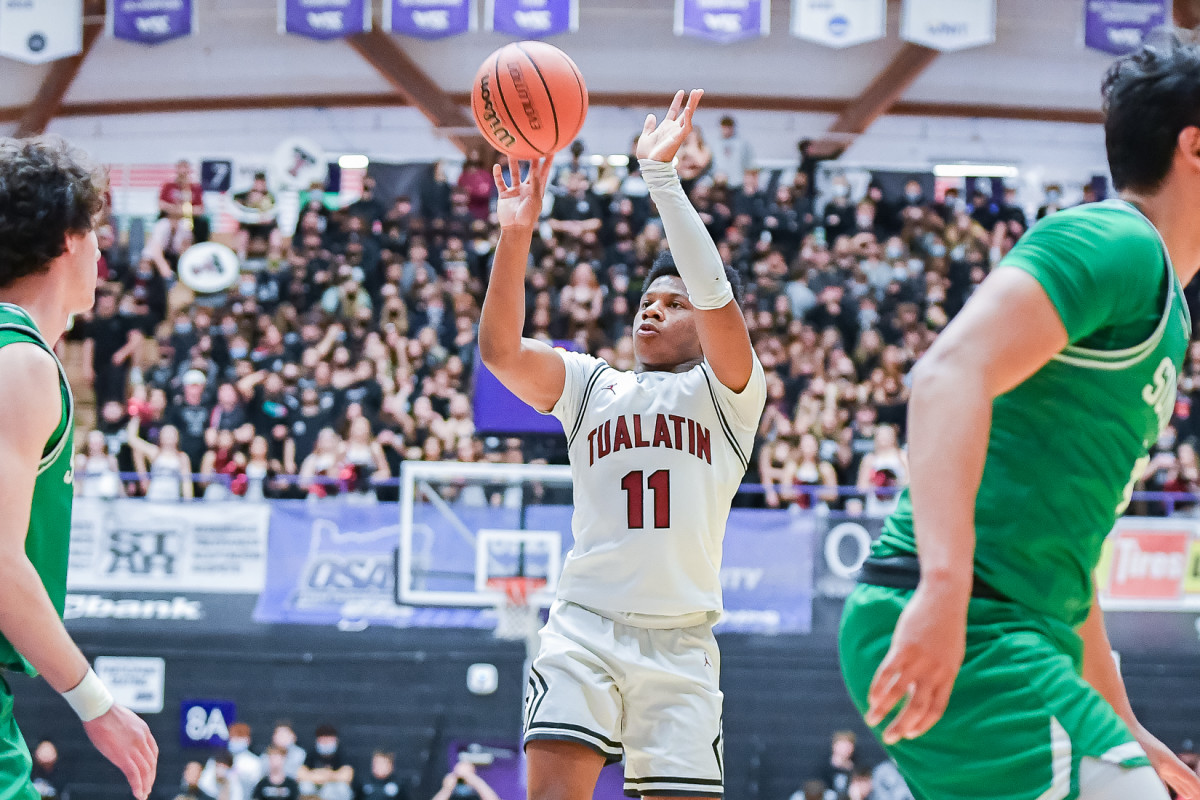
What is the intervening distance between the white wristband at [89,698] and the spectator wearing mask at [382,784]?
8213 mm

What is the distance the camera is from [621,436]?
3.82 m

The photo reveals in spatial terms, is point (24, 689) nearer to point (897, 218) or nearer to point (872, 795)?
point (872, 795)

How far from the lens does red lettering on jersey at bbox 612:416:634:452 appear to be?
12.5ft

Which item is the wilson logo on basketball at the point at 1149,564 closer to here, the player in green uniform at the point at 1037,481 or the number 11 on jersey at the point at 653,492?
the number 11 on jersey at the point at 653,492

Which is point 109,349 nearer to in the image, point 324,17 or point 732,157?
point 324,17

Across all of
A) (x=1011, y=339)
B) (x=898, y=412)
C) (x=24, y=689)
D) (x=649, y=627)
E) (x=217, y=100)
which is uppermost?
(x=217, y=100)

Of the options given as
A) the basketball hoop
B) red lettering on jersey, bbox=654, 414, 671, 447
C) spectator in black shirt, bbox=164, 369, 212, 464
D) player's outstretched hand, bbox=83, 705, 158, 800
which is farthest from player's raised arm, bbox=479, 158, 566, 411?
spectator in black shirt, bbox=164, 369, 212, 464

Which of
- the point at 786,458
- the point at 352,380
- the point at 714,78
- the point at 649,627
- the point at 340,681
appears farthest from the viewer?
the point at 714,78

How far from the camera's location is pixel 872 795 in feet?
32.9

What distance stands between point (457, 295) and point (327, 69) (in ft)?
22.8

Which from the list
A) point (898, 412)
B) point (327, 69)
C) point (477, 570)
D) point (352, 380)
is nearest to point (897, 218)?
point (898, 412)

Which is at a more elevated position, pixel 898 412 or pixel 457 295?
pixel 457 295

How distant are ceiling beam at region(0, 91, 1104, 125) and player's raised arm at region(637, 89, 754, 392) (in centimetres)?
1420

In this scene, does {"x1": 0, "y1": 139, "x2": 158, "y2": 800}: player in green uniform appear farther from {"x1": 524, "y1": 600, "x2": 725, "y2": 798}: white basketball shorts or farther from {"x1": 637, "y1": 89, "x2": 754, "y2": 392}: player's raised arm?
{"x1": 637, "y1": 89, "x2": 754, "y2": 392}: player's raised arm
